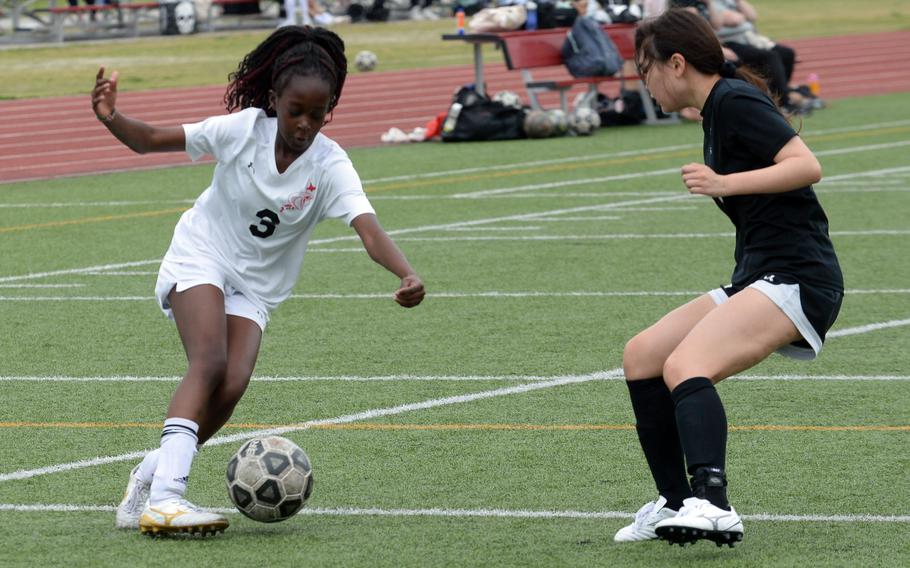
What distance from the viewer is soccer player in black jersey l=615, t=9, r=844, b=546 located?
496 centimetres

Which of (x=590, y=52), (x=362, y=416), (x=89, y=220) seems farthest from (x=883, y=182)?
(x=362, y=416)

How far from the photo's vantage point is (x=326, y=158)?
5.72 m

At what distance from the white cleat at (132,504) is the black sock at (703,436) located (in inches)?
69.1

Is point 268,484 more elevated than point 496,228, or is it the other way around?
point 268,484

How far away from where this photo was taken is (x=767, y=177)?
16.3ft

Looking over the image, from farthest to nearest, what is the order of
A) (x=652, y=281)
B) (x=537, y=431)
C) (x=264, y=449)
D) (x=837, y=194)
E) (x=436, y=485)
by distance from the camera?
(x=837, y=194), (x=652, y=281), (x=537, y=431), (x=436, y=485), (x=264, y=449)

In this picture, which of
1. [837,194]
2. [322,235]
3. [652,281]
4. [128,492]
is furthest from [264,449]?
[837,194]

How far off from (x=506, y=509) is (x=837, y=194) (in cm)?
1008

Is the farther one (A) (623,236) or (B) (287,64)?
(A) (623,236)

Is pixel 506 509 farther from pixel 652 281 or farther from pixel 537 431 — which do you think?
pixel 652 281

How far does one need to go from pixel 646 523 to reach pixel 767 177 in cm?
113

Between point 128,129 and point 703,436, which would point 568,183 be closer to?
point 128,129

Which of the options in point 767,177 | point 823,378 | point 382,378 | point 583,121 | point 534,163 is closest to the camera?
point 767,177

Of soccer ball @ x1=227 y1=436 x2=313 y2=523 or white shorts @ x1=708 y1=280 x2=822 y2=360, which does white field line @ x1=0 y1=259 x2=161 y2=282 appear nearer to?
soccer ball @ x1=227 y1=436 x2=313 y2=523
